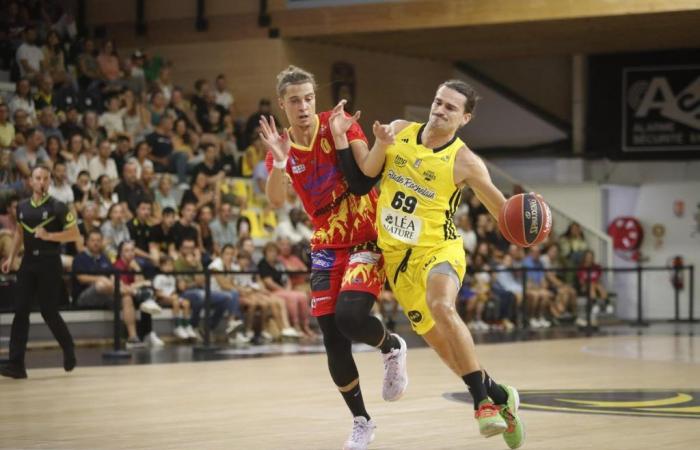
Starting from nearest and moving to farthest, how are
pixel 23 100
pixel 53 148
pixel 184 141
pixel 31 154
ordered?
pixel 31 154 < pixel 53 148 < pixel 23 100 < pixel 184 141

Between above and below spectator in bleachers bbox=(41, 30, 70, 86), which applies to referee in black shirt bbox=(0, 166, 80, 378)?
below

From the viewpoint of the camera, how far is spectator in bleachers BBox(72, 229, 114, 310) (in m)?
14.9

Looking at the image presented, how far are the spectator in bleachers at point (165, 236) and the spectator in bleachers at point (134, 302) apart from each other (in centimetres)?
103

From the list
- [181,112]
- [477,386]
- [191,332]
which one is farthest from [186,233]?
[477,386]

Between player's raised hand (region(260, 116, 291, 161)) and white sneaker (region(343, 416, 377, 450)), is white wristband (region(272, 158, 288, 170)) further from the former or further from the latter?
white sneaker (region(343, 416, 377, 450))

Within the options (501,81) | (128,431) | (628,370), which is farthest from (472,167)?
(501,81)

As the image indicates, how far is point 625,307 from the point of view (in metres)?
22.5

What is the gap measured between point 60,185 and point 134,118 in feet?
12.0

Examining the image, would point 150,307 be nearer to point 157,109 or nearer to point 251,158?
point 157,109

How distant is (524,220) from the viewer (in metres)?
6.90

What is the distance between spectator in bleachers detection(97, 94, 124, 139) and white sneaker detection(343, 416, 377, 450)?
12588 millimetres

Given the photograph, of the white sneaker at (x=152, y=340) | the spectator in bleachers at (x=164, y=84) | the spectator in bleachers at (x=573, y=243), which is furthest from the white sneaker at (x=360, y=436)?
the spectator in bleachers at (x=573, y=243)

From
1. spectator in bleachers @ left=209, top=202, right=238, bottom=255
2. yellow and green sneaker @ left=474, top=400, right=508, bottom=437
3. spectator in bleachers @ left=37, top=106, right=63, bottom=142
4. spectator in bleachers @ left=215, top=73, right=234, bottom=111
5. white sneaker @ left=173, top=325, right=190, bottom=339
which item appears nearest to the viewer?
yellow and green sneaker @ left=474, top=400, right=508, bottom=437

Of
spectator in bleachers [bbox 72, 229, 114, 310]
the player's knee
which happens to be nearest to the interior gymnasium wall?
spectator in bleachers [bbox 72, 229, 114, 310]
